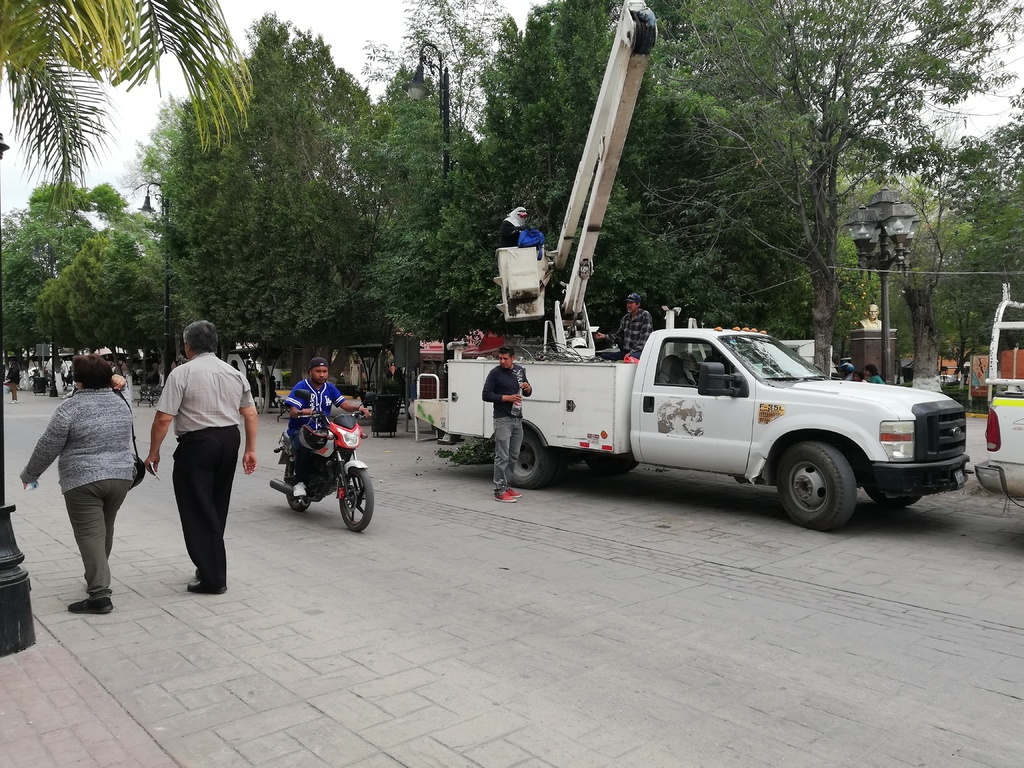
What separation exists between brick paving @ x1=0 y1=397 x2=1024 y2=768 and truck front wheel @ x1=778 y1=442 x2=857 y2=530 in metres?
0.23

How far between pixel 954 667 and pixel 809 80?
11120 mm

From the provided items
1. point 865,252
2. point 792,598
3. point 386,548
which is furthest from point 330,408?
point 865,252

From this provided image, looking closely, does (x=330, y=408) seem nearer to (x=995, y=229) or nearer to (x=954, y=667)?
(x=954, y=667)

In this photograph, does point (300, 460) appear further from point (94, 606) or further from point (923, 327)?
point (923, 327)

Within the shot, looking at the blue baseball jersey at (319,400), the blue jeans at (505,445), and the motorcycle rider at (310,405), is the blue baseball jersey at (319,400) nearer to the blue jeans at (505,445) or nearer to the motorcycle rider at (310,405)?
the motorcycle rider at (310,405)

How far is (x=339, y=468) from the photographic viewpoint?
8.55 metres

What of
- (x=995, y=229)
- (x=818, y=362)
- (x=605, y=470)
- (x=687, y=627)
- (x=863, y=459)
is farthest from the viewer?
(x=995, y=229)

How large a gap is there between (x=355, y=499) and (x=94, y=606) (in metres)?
3.07

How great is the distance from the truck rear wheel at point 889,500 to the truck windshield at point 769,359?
1.40 metres

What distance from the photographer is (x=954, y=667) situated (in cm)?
464

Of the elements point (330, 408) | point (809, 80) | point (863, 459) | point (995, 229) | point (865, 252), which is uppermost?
point (809, 80)

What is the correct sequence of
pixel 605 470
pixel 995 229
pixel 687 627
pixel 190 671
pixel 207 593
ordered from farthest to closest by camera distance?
pixel 995 229 < pixel 605 470 < pixel 207 593 < pixel 687 627 < pixel 190 671

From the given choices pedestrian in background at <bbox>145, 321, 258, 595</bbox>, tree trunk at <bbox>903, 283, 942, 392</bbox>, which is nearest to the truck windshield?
pedestrian in background at <bbox>145, 321, 258, 595</bbox>

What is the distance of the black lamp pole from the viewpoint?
4.56 m
